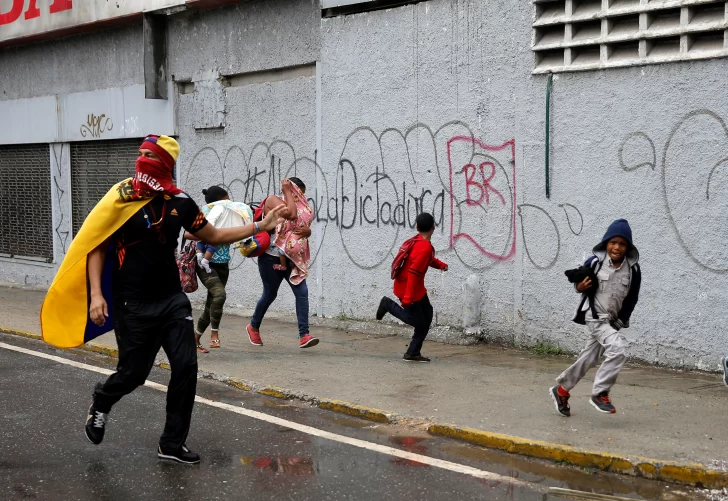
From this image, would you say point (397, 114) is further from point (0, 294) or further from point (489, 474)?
point (0, 294)

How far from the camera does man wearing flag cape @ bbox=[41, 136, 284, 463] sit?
6004mm

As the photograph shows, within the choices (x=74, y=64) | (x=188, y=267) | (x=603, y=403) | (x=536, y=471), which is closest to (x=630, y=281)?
(x=603, y=403)

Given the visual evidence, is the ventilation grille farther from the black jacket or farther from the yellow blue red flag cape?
the yellow blue red flag cape

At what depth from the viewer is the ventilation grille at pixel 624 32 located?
8664 mm

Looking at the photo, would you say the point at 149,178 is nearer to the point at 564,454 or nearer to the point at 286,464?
the point at 286,464

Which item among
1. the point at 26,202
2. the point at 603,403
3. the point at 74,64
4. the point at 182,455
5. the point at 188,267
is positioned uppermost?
the point at 74,64

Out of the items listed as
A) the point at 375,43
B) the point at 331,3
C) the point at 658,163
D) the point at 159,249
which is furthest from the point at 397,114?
the point at 159,249

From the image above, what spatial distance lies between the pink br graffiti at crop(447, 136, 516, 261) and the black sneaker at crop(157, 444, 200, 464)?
16.9ft

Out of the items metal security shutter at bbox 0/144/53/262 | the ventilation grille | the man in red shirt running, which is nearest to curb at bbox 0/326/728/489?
the man in red shirt running

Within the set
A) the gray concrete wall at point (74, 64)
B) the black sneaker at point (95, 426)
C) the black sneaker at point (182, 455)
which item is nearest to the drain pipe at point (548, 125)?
the black sneaker at point (182, 455)

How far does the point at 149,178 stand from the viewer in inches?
237

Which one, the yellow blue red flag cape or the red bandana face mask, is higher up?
the red bandana face mask

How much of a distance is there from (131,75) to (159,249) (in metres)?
10.2

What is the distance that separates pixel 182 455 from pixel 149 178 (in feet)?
5.53
